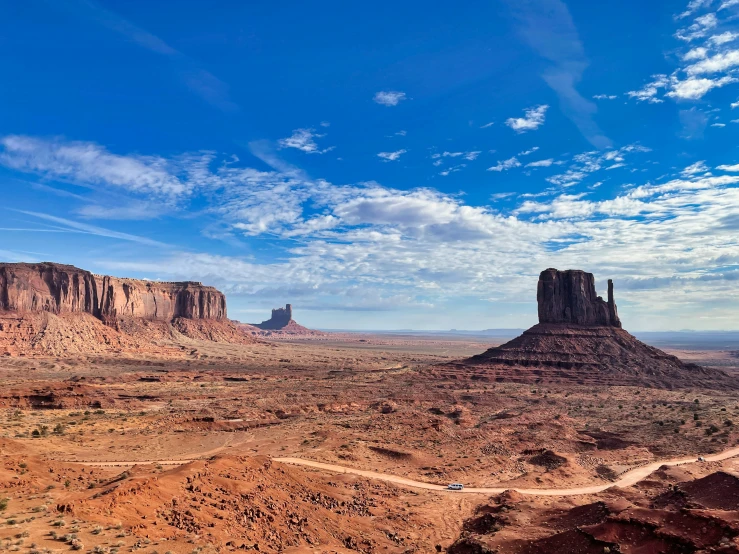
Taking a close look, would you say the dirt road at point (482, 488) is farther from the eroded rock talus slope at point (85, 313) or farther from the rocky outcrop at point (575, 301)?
the eroded rock talus slope at point (85, 313)

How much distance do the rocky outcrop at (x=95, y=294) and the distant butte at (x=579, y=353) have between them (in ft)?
337

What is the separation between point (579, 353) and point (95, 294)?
129118mm

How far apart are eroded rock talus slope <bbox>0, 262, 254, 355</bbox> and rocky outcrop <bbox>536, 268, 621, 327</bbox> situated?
10481 centimetres

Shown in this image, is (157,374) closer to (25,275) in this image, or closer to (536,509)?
(25,275)

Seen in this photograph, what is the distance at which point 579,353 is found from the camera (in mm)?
95438

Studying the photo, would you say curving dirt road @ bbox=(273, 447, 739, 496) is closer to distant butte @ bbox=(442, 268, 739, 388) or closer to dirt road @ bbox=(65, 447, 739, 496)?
dirt road @ bbox=(65, 447, 739, 496)

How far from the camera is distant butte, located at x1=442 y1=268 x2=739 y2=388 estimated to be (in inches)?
3423

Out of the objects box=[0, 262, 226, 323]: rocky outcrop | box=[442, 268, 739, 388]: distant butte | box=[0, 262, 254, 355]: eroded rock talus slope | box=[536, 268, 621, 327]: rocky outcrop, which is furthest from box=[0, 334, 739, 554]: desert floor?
box=[0, 262, 226, 323]: rocky outcrop


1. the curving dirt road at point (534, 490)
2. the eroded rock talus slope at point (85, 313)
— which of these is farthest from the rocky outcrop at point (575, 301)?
the eroded rock talus slope at point (85, 313)

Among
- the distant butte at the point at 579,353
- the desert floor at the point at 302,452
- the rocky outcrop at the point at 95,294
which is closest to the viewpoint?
the desert floor at the point at 302,452

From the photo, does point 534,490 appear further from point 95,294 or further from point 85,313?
point 95,294

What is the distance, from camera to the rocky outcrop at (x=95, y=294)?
11769 cm

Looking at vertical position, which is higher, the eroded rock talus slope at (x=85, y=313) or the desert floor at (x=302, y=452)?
the eroded rock talus slope at (x=85, y=313)

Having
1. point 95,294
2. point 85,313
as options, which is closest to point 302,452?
point 85,313
